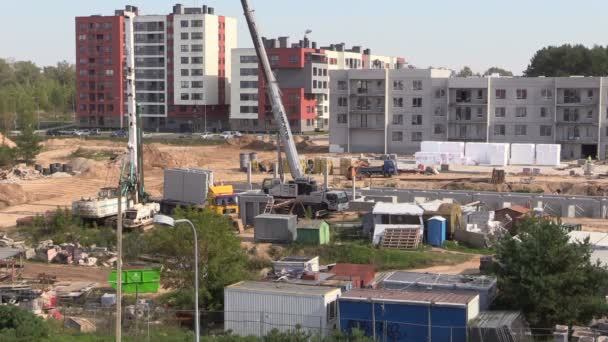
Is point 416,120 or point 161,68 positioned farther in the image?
point 161,68

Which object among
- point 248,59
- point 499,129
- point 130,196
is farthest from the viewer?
point 248,59

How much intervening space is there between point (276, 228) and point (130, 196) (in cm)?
831

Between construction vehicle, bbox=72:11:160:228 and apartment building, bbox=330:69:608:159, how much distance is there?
115 ft

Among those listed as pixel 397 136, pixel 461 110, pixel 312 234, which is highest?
pixel 461 110

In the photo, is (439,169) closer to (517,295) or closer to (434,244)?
(434,244)

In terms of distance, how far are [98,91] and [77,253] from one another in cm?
7446

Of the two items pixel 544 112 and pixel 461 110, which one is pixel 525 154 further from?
pixel 461 110

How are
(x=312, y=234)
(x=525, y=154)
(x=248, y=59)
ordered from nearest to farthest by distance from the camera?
(x=312, y=234)
(x=525, y=154)
(x=248, y=59)

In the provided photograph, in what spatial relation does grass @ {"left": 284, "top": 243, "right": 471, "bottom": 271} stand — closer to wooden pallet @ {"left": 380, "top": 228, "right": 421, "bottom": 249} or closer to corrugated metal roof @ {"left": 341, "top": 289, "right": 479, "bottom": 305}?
wooden pallet @ {"left": 380, "top": 228, "right": 421, "bottom": 249}

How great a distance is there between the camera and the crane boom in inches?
1613

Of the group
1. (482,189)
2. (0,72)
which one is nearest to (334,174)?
(482,189)

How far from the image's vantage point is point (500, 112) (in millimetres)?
69062

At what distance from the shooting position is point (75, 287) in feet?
91.3

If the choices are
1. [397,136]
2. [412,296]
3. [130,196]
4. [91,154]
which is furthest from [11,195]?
[397,136]
